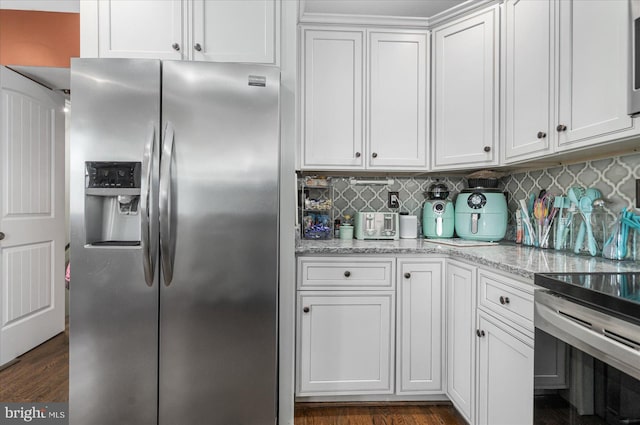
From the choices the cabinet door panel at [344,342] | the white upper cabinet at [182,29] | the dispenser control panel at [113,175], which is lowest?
the cabinet door panel at [344,342]

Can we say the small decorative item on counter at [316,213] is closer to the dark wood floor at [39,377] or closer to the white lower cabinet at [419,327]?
the white lower cabinet at [419,327]

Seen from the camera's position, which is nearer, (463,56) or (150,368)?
(150,368)

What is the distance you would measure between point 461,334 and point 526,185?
107cm

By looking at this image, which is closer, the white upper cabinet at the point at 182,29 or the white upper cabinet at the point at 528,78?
the white upper cabinet at the point at 528,78

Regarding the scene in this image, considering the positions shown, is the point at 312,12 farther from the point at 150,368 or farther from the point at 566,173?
the point at 150,368

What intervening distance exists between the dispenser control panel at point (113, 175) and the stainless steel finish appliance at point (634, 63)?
75.2 inches

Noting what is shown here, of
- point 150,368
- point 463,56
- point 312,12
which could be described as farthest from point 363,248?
point 312,12

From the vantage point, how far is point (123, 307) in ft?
4.86

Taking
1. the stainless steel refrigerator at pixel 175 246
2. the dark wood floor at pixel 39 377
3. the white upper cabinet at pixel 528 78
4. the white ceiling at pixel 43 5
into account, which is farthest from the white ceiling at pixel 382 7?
the dark wood floor at pixel 39 377

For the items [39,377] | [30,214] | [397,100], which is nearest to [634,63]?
[397,100]

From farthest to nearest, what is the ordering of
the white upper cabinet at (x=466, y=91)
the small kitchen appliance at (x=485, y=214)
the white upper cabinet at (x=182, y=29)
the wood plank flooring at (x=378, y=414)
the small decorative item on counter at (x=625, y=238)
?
the small kitchen appliance at (x=485, y=214) < the white upper cabinet at (x=466, y=91) < the wood plank flooring at (x=378, y=414) < the white upper cabinet at (x=182, y=29) < the small decorative item on counter at (x=625, y=238)

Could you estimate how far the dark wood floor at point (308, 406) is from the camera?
1.82 m

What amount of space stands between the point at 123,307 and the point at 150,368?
0.30m

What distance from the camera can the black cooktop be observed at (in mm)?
792
